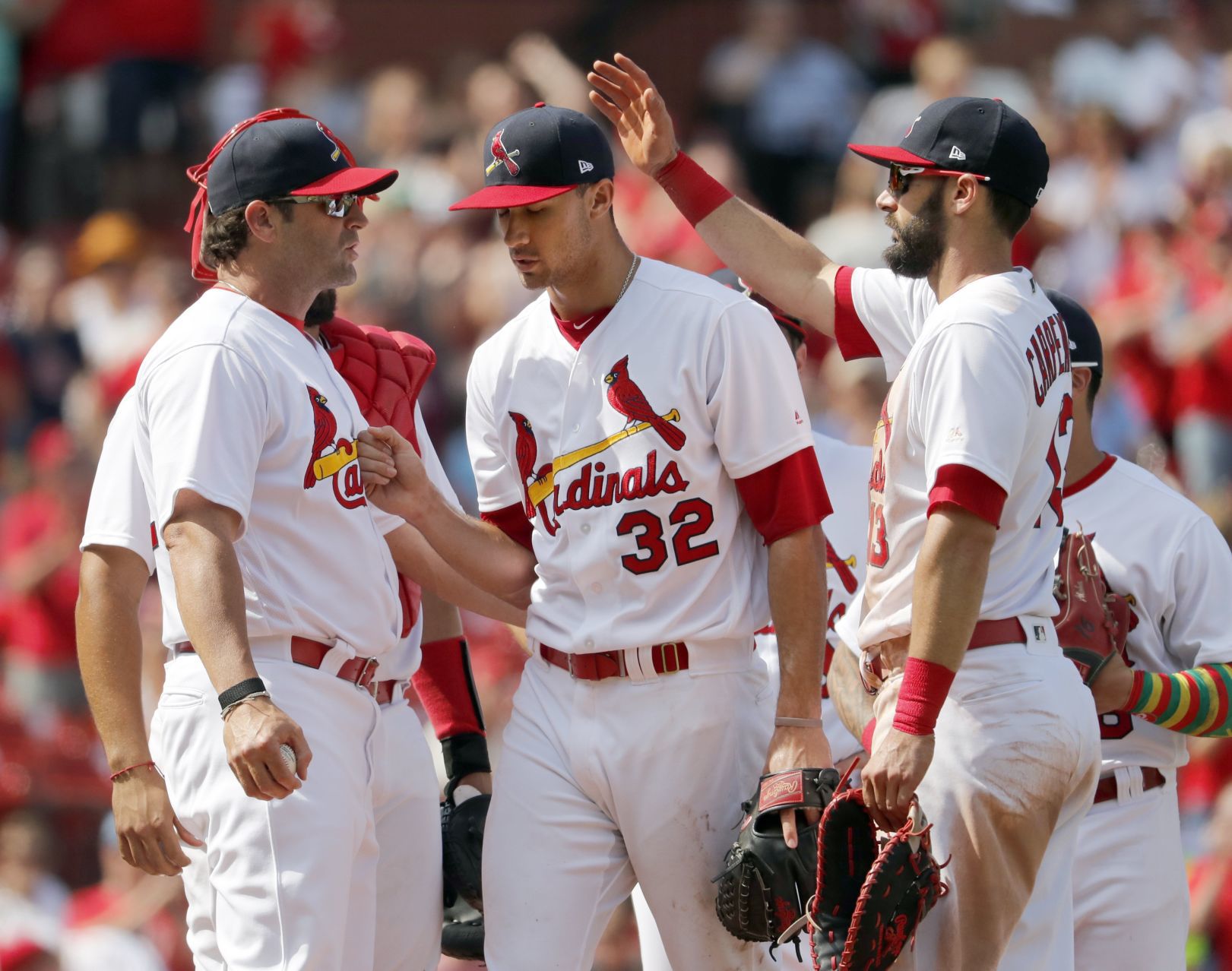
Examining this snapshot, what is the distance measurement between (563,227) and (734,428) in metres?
0.61

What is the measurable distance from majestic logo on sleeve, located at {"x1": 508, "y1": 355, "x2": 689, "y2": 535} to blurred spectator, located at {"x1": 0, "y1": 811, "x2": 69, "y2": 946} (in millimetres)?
→ 4583

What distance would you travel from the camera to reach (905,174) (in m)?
3.97

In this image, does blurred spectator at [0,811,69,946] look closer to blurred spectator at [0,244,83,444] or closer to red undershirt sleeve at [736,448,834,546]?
blurred spectator at [0,244,83,444]

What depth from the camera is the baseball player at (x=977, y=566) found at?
3553 mm

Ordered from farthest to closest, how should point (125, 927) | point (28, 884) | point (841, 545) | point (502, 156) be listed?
1. point (28, 884)
2. point (125, 927)
3. point (841, 545)
4. point (502, 156)

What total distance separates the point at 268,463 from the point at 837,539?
1817mm

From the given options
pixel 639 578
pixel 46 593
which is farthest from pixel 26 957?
pixel 639 578

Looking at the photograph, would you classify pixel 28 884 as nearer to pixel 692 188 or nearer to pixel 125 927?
pixel 125 927

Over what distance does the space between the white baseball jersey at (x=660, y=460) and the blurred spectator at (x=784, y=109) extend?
7453mm

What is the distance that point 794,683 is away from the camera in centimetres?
399

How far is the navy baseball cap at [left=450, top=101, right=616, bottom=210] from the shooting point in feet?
13.4

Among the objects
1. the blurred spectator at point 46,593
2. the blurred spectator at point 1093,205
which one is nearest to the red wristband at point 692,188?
the blurred spectator at point 1093,205

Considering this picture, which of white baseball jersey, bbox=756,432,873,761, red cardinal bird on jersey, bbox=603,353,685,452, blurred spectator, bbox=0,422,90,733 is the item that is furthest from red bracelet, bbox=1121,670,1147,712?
Result: blurred spectator, bbox=0,422,90,733

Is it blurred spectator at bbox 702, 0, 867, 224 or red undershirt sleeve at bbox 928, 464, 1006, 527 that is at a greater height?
blurred spectator at bbox 702, 0, 867, 224
